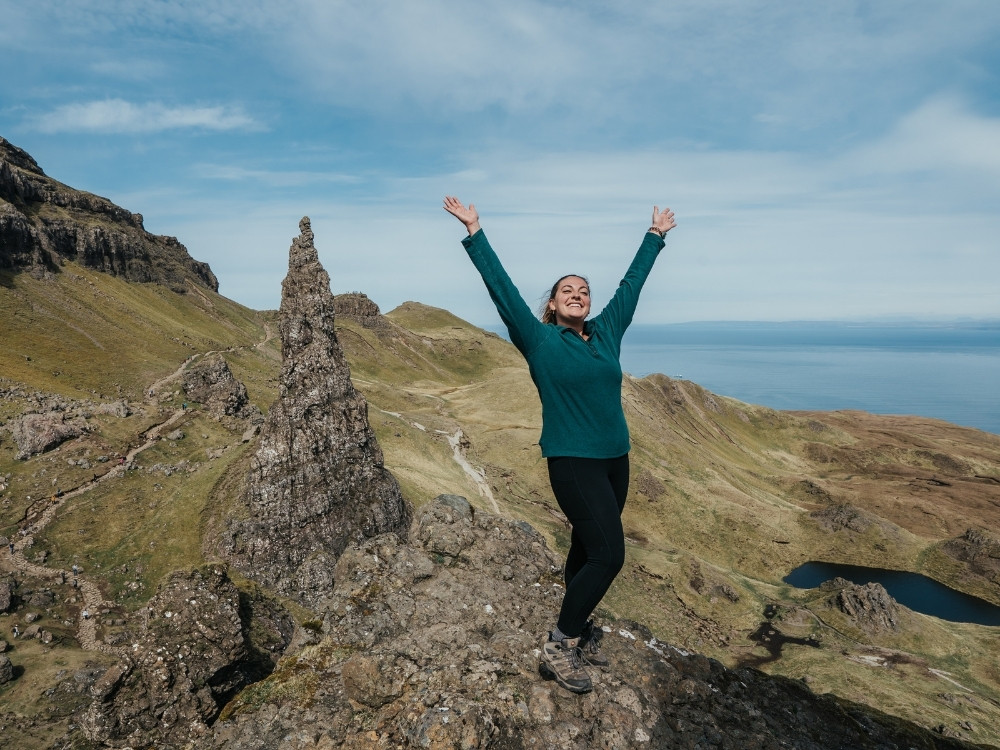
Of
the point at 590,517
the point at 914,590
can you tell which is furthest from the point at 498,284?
the point at 914,590

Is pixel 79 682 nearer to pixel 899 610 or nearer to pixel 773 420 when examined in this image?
pixel 899 610

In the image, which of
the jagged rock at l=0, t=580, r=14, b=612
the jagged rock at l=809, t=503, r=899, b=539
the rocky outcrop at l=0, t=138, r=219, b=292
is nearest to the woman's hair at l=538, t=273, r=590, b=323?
the jagged rock at l=0, t=580, r=14, b=612

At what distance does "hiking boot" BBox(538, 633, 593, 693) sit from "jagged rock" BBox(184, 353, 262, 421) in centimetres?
6797

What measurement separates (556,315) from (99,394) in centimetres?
8770

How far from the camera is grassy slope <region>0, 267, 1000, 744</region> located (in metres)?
45.6

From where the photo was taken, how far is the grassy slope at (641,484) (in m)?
45.6

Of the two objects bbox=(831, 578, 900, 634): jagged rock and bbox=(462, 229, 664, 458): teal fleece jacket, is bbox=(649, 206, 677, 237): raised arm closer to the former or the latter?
bbox=(462, 229, 664, 458): teal fleece jacket

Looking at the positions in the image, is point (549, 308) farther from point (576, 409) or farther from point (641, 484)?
point (641, 484)

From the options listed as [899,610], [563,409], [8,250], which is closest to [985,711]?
[899,610]

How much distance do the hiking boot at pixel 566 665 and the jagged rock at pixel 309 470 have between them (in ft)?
118

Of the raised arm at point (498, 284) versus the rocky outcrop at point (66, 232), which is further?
the rocky outcrop at point (66, 232)

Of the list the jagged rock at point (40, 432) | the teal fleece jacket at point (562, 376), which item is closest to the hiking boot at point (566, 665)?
the teal fleece jacket at point (562, 376)

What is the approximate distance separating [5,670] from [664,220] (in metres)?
39.8

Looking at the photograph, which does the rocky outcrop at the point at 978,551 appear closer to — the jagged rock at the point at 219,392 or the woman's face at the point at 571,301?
the woman's face at the point at 571,301
